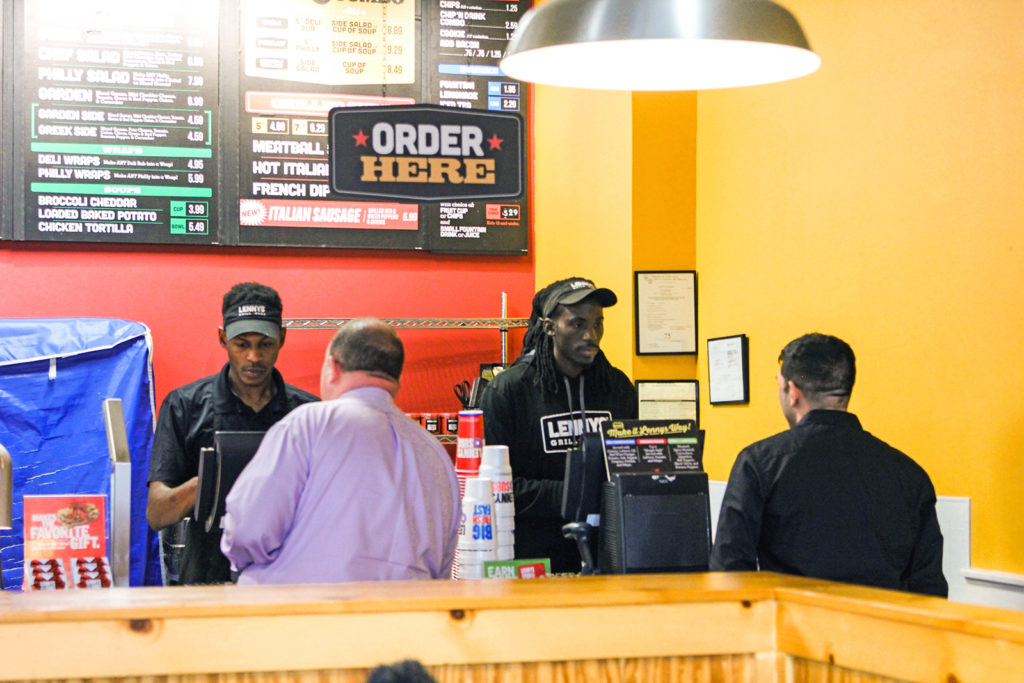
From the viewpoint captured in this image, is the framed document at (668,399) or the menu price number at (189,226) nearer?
the framed document at (668,399)

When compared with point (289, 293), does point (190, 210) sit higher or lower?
higher

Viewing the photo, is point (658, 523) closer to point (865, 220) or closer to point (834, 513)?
point (834, 513)

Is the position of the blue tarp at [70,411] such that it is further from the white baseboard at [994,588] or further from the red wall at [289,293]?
the white baseboard at [994,588]

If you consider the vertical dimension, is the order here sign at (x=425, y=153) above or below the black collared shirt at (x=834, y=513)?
above

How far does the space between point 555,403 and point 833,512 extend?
1.00 metres

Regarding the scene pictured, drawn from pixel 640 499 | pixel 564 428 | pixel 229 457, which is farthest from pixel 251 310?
pixel 640 499

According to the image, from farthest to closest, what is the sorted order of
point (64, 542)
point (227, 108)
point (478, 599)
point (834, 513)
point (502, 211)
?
point (502, 211) → point (227, 108) → point (64, 542) → point (834, 513) → point (478, 599)

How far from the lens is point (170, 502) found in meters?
2.96

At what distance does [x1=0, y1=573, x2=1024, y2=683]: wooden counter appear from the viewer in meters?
1.55

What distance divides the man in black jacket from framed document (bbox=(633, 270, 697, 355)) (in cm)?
172

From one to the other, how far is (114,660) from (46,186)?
11.3 ft

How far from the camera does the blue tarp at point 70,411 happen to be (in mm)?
4066

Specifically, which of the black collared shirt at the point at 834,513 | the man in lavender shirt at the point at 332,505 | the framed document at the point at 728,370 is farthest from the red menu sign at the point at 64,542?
the framed document at the point at 728,370

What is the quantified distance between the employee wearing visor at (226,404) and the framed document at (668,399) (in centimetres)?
152
